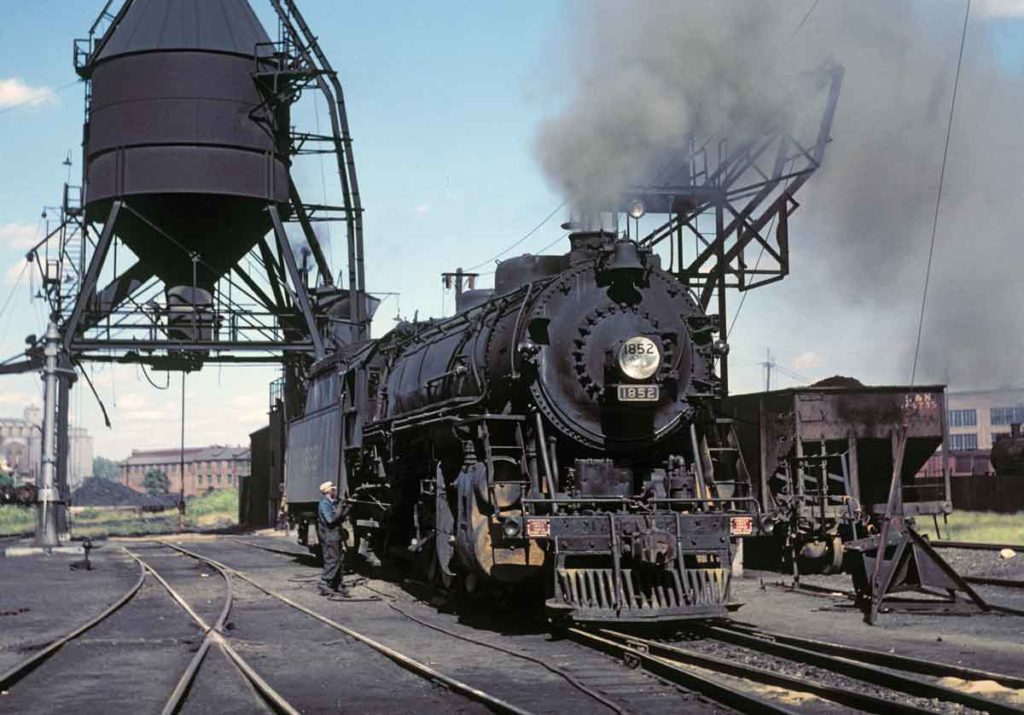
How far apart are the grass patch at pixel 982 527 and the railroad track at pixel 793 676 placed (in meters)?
11.9

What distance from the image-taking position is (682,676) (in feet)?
25.5

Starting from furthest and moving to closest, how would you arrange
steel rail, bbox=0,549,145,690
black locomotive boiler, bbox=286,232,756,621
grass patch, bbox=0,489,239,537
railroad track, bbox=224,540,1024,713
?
grass patch, bbox=0,489,239,537, black locomotive boiler, bbox=286,232,756,621, steel rail, bbox=0,549,145,690, railroad track, bbox=224,540,1024,713

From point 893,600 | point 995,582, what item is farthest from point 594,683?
point 995,582

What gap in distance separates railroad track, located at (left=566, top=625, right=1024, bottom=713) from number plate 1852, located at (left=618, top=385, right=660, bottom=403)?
2139mm

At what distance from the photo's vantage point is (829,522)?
14758mm

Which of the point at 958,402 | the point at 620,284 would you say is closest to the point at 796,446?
the point at 620,284

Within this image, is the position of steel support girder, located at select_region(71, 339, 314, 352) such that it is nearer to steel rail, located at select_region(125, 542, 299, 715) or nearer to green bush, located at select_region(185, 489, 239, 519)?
steel rail, located at select_region(125, 542, 299, 715)

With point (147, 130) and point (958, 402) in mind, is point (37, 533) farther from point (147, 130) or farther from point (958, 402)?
point (958, 402)

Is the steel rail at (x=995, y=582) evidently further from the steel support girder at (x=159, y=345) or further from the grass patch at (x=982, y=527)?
the steel support girder at (x=159, y=345)

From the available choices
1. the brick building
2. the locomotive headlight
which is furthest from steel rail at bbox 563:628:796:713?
the brick building

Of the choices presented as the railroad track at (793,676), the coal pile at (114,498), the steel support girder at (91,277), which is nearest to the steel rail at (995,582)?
the railroad track at (793,676)

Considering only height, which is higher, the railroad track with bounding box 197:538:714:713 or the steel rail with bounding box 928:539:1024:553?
the steel rail with bounding box 928:539:1024:553

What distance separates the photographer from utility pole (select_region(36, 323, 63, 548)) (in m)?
24.5

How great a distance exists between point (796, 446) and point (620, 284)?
19.8ft
